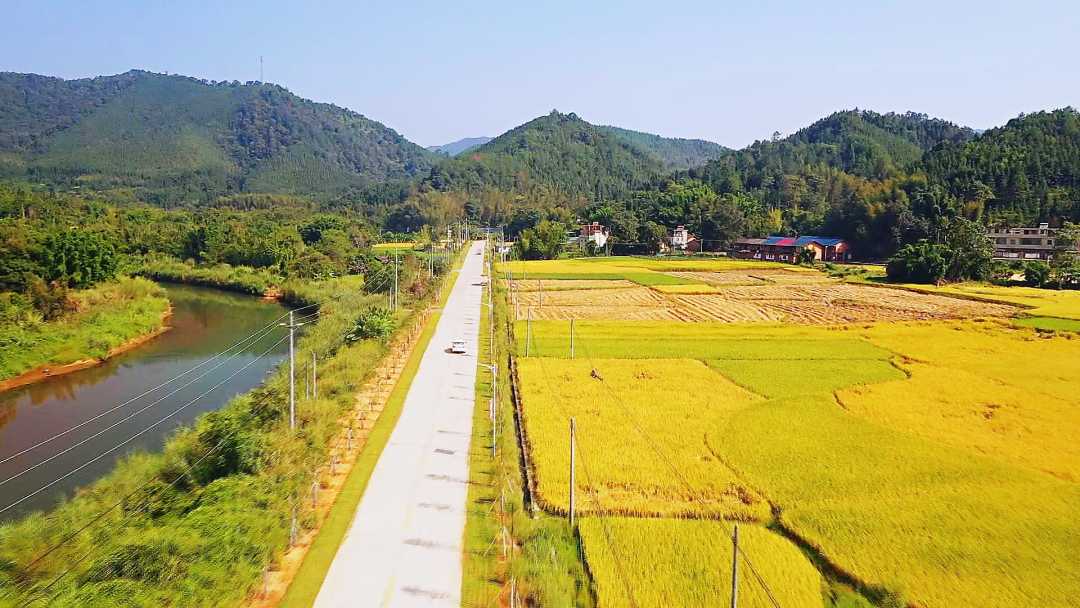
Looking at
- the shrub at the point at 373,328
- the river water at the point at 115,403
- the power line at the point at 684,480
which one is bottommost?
the river water at the point at 115,403

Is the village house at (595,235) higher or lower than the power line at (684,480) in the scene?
higher

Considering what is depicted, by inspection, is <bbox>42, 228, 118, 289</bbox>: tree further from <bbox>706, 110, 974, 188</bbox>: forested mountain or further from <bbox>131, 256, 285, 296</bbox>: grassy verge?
<bbox>706, 110, 974, 188</bbox>: forested mountain

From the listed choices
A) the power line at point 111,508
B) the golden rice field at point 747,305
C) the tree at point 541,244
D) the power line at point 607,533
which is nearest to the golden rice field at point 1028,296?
the golden rice field at point 747,305

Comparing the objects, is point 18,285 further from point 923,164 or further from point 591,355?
point 923,164

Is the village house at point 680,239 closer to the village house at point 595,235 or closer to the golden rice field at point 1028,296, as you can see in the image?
the village house at point 595,235

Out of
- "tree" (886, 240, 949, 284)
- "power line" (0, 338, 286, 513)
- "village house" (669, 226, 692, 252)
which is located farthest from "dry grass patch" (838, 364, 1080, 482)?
"village house" (669, 226, 692, 252)

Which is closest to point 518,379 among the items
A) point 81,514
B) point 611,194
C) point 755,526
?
point 755,526
